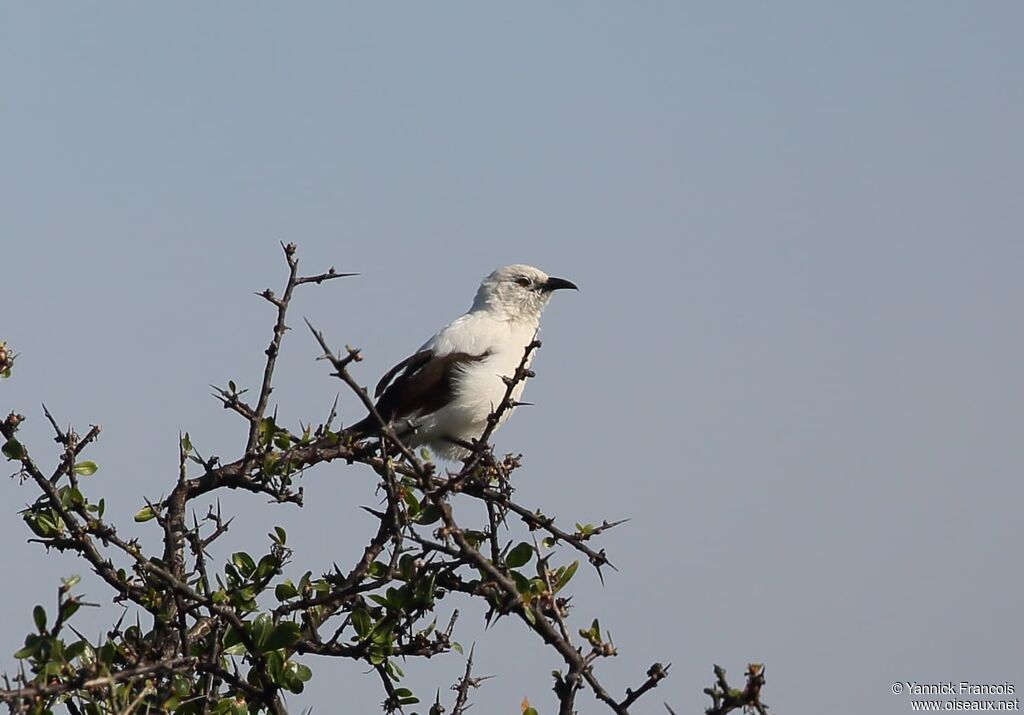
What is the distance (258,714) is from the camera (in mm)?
4566

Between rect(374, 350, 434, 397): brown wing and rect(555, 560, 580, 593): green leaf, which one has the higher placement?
rect(374, 350, 434, 397): brown wing

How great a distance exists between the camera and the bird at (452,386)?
22.8ft

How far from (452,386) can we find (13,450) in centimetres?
263

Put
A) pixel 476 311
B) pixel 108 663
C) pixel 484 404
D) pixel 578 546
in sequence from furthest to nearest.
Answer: pixel 476 311, pixel 484 404, pixel 578 546, pixel 108 663

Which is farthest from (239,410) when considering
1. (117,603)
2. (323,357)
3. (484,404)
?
(484,404)

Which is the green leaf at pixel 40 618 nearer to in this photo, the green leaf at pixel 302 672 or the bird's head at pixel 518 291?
the green leaf at pixel 302 672

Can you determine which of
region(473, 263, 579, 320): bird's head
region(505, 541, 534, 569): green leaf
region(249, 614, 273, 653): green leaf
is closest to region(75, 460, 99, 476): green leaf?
region(249, 614, 273, 653): green leaf

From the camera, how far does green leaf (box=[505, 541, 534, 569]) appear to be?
14.6 ft

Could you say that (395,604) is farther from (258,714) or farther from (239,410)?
(239,410)

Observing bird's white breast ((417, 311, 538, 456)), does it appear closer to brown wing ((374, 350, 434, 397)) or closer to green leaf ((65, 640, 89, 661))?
brown wing ((374, 350, 434, 397))

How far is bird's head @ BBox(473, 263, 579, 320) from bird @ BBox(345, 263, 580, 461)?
0.46ft

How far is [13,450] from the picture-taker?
4723 mm

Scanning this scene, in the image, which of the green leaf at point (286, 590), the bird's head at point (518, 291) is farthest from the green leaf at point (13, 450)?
the bird's head at point (518, 291)

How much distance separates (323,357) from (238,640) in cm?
108
